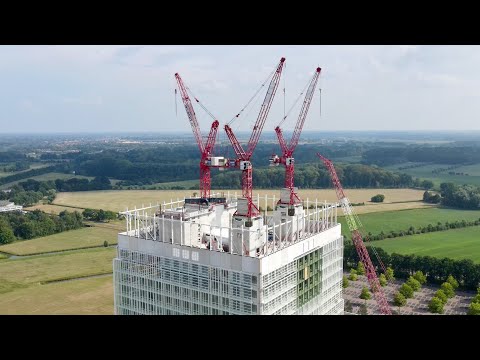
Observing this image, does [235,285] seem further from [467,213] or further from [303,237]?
[467,213]

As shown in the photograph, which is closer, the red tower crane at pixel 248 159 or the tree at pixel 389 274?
the red tower crane at pixel 248 159

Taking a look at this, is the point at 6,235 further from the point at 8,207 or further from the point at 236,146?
the point at 236,146

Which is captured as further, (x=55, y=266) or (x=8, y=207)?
(x=8, y=207)

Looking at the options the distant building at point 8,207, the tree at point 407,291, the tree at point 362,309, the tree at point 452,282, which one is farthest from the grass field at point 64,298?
the distant building at point 8,207

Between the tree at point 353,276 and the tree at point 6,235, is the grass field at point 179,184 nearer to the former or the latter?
the tree at point 6,235

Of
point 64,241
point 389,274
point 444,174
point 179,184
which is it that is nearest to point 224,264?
point 389,274
